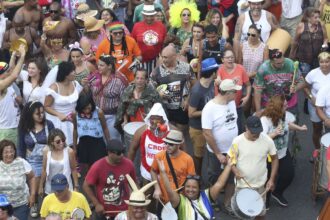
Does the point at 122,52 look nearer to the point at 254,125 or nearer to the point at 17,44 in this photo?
the point at 17,44

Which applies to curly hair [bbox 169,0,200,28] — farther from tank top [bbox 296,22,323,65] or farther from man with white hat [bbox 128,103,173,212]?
man with white hat [bbox 128,103,173,212]

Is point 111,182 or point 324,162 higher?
point 111,182

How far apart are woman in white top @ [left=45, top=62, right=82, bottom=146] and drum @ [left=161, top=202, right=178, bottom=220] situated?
8.53 ft

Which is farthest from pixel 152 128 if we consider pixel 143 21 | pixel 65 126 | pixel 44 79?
pixel 143 21

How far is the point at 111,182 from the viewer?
873 centimetres

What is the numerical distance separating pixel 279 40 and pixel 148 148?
380cm

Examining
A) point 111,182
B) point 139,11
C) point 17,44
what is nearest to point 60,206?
point 111,182

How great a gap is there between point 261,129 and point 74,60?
334cm

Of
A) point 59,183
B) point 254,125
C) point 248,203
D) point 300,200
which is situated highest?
point 254,125

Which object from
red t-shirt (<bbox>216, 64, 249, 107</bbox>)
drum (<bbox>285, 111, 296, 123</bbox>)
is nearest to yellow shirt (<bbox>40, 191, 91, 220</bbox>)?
drum (<bbox>285, 111, 296, 123</bbox>)

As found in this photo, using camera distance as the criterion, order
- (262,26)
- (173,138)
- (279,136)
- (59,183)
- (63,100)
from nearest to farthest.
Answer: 1. (59,183)
2. (173,138)
3. (279,136)
4. (63,100)
5. (262,26)

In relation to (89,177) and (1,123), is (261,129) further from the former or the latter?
(1,123)

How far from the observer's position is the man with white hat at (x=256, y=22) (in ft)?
40.6

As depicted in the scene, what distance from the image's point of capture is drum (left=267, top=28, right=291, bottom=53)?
39.9 feet
